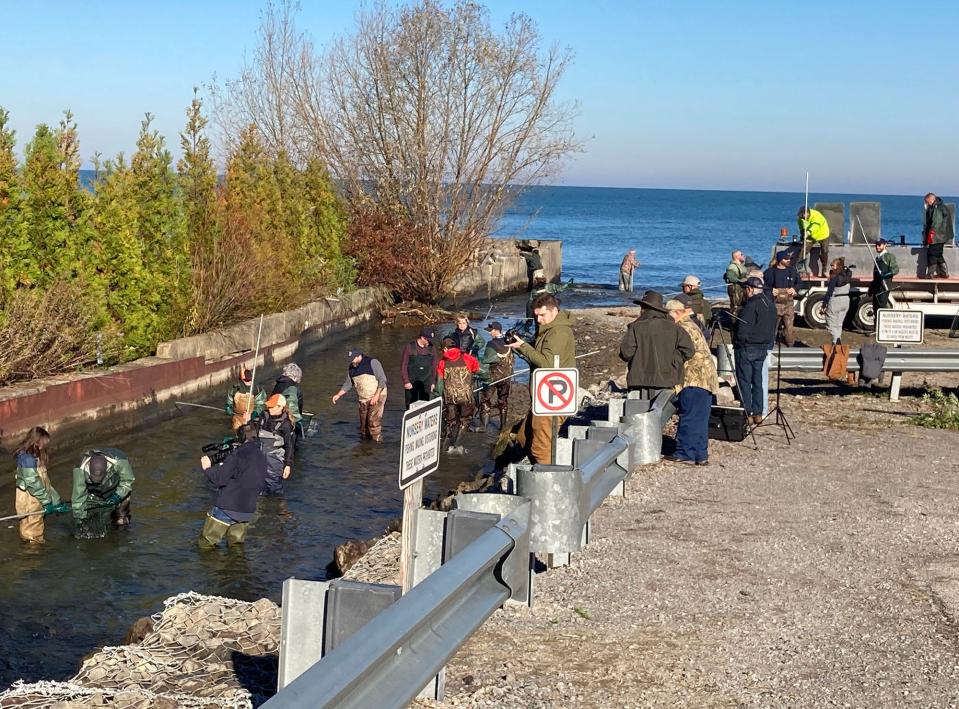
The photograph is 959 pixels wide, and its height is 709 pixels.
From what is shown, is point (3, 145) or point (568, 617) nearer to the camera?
point (568, 617)

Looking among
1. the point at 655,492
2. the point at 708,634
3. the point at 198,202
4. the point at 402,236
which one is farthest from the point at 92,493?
the point at 402,236

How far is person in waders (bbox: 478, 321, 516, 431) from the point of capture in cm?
1755

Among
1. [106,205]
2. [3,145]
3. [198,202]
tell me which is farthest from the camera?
[198,202]

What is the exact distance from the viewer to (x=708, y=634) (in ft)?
22.2

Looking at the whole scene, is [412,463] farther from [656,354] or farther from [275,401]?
[275,401]

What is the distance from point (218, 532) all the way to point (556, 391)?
179 inches

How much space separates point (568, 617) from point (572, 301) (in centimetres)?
3610

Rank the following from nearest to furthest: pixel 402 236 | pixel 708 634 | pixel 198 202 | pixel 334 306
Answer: pixel 708 634 → pixel 198 202 → pixel 334 306 → pixel 402 236

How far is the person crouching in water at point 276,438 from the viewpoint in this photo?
45.2 feet

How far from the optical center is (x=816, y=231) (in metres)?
26.0

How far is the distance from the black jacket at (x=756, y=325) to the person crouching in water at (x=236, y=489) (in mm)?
5733

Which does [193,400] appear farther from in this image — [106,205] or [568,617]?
[568,617]

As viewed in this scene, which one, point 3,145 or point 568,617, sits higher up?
point 3,145

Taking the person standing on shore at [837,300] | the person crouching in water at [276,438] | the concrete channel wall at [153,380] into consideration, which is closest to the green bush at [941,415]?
the person crouching in water at [276,438]
